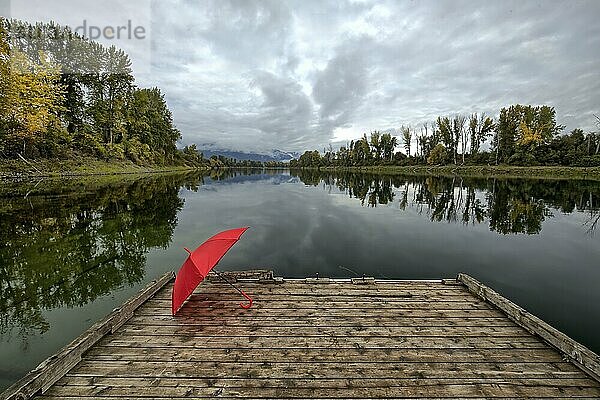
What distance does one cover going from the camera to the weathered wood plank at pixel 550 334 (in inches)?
164

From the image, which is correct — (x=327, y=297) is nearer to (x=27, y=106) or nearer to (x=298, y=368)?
(x=298, y=368)

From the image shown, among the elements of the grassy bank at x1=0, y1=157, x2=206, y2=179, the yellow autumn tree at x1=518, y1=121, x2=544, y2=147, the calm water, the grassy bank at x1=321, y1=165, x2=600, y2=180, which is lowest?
the calm water

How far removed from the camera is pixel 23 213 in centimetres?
1684

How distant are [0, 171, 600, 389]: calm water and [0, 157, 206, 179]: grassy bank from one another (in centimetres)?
1653

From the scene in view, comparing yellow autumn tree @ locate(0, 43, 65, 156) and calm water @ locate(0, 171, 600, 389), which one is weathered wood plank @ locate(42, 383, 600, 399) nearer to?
calm water @ locate(0, 171, 600, 389)

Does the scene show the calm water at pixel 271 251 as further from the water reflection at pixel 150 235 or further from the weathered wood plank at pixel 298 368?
the weathered wood plank at pixel 298 368

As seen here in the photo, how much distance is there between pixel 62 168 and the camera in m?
41.7

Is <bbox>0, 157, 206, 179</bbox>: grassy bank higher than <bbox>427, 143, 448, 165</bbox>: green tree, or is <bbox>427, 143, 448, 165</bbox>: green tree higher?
<bbox>427, 143, 448, 165</bbox>: green tree

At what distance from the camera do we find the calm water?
7430 mm

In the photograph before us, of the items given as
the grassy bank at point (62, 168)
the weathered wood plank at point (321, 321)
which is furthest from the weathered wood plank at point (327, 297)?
the grassy bank at point (62, 168)

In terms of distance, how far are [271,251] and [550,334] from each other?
31.9ft

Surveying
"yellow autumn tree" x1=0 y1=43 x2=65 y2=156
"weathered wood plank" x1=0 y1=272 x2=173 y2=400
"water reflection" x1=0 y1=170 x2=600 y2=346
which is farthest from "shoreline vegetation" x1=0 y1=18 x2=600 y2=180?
"weathered wood plank" x1=0 y1=272 x2=173 y2=400

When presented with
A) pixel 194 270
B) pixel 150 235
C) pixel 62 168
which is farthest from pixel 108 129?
pixel 194 270

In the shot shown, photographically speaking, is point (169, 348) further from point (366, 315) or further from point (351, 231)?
point (351, 231)
